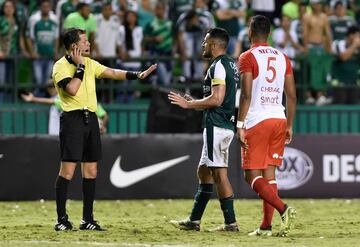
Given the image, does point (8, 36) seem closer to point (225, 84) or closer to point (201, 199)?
point (201, 199)

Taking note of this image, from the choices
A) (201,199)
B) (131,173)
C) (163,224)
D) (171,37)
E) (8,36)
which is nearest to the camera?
(201,199)

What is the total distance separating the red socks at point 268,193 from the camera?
39.8ft

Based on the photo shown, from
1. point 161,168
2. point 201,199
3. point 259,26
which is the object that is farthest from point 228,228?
point 161,168

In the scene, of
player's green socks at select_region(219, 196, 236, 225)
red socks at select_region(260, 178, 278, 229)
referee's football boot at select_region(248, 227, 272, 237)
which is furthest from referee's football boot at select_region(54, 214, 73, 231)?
red socks at select_region(260, 178, 278, 229)

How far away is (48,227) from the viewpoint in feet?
45.2

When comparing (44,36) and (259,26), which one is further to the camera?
(44,36)

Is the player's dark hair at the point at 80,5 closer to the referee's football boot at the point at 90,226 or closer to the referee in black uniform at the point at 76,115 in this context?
the referee in black uniform at the point at 76,115

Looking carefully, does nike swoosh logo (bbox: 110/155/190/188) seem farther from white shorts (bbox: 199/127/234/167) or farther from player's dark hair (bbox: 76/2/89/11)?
white shorts (bbox: 199/127/234/167)

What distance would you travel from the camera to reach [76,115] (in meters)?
13.0

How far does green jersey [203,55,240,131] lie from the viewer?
12703 millimetres

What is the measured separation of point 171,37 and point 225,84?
9.98 m

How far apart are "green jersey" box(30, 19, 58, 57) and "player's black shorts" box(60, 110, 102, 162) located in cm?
888

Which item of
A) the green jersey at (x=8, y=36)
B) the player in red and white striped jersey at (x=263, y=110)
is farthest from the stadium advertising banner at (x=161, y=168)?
the player in red and white striped jersey at (x=263, y=110)

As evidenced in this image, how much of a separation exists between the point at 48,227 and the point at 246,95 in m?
3.22
